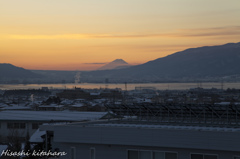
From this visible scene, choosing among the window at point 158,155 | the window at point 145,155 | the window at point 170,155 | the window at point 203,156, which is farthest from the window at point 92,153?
the window at point 203,156

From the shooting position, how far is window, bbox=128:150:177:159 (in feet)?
23.2

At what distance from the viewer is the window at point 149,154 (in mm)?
7064

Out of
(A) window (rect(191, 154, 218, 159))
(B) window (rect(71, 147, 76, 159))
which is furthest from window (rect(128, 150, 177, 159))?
(B) window (rect(71, 147, 76, 159))

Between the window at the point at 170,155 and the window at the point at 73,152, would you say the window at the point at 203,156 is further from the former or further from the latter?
the window at the point at 73,152

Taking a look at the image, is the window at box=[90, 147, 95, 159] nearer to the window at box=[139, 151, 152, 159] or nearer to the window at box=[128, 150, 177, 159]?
the window at box=[128, 150, 177, 159]

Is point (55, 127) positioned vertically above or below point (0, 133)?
above

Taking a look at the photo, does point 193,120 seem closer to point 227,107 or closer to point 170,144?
point 227,107

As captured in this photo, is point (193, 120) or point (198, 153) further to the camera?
point (193, 120)

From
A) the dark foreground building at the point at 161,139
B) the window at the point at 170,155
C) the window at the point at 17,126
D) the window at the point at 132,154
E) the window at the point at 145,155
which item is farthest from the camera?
the window at the point at 17,126

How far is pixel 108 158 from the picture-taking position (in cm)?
746

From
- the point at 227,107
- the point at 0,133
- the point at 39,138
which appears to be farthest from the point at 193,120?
the point at 0,133

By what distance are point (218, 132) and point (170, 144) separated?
0.78m

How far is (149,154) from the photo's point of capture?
721 cm

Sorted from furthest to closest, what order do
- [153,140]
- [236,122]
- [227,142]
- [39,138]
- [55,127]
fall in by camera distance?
[39,138] < [236,122] < [55,127] < [153,140] < [227,142]
